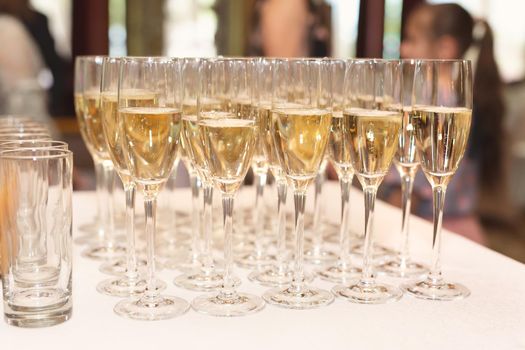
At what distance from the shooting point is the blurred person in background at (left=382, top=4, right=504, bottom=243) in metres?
3.33

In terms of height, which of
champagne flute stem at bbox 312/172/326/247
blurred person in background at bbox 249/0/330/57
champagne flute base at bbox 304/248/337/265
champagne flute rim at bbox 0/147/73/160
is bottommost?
champagne flute base at bbox 304/248/337/265

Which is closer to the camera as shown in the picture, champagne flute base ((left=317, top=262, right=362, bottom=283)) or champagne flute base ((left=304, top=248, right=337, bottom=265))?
champagne flute base ((left=317, top=262, right=362, bottom=283))

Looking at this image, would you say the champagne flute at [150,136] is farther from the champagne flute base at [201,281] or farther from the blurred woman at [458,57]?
the blurred woman at [458,57]

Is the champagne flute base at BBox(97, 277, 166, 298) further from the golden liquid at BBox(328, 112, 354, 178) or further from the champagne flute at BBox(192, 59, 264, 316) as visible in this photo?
the golden liquid at BBox(328, 112, 354, 178)

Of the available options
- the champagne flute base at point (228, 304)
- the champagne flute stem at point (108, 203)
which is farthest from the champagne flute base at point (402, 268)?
the champagne flute stem at point (108, 203)

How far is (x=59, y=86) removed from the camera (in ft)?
18.5

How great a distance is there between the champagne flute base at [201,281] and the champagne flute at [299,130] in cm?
10

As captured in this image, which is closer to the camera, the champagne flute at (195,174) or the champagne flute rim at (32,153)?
the champagne flute rim at (32,153)

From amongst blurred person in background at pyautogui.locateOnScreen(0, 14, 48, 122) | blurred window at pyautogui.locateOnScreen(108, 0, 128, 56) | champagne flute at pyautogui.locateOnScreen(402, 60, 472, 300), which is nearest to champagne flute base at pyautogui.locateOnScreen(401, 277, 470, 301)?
champagne flute at pyautogui.locateOnScreen(402, 60, 472, 300)

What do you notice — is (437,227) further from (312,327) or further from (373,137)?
(312,327)

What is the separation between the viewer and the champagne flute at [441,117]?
124cm

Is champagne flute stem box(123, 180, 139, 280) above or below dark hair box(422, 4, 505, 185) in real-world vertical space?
below

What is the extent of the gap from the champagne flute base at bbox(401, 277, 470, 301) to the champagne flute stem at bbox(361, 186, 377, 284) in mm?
67

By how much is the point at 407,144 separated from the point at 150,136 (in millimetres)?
487
